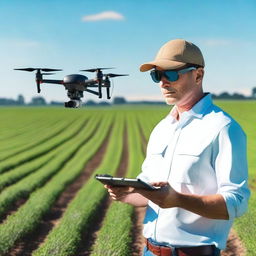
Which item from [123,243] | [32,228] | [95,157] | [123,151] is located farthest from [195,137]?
[123,151]

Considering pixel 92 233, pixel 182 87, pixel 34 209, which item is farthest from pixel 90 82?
pixel 34 209

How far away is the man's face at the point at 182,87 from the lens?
9.11 feet

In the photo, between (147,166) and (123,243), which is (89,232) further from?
(147,166)

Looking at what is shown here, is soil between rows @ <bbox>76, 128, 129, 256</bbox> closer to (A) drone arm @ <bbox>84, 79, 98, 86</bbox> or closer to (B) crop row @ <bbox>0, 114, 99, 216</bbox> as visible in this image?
(B) crop row @ <bbox>0, 114, 99, 216</bbox>

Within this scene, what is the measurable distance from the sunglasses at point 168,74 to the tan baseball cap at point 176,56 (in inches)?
1.4

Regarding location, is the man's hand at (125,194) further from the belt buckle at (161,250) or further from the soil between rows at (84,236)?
the soil between rows at (84,236)

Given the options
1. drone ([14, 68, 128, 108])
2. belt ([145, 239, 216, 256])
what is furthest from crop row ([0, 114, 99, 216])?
drone ([14, 68, 128, 108])

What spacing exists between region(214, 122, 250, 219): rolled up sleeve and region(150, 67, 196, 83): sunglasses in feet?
1.26

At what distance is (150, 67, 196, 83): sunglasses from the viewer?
2713 mm

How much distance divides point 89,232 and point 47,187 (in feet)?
20.2

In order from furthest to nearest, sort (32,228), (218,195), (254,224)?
(32,228)
(254,224)
(218,195)

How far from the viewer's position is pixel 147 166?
10.8ft

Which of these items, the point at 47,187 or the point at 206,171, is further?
the point at 47,187

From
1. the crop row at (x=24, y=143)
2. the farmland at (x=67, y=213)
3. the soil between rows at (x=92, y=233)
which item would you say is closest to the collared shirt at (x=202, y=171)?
the farmland at (x=67, y=213)
